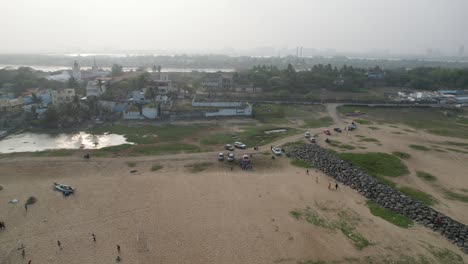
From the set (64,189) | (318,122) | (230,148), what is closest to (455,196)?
(230,148)

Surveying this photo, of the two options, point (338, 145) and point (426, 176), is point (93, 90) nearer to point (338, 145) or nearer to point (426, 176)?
point (338, 145)

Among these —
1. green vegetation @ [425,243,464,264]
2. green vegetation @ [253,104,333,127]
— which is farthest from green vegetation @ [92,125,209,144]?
green vegetation @ [425,243,464,264]

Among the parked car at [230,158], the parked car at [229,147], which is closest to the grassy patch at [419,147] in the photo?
the parked car at [229,147]

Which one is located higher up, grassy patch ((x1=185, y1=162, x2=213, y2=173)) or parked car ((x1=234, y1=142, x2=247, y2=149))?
parked car ((x1=234, y1=142, x2=247, y2=149))

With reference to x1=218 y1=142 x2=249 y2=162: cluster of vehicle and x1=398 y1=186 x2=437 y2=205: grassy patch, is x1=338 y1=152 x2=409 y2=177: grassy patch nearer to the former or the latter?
x1=398 y1=186 x2=437 y2=205: grassy patch

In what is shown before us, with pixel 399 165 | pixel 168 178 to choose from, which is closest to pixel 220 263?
pixel 168 178

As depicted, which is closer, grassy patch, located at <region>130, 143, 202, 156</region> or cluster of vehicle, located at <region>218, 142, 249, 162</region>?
cluster of vehicle, located at <region>218, 142, 249, 162</region>

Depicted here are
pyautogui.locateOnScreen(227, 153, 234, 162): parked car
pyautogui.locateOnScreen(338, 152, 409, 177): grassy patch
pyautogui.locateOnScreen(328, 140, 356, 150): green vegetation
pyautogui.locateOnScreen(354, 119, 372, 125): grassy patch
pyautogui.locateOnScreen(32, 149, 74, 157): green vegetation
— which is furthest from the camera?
pyautogui.locateOnScreen(354, 119, 372, 125): grassy patch

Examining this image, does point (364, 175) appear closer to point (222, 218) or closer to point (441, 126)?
point (222, 218)
